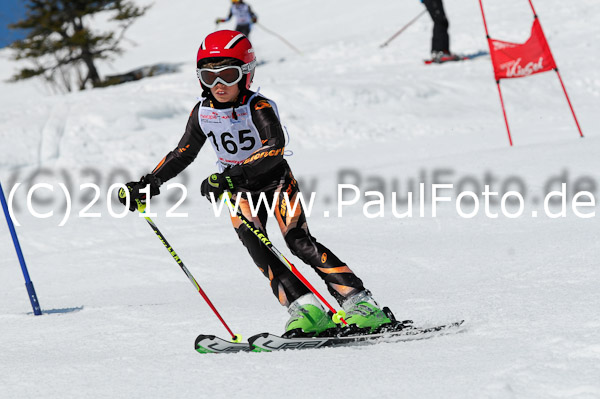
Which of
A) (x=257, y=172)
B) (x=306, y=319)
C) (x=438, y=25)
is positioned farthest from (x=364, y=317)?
(x=438, y=25)

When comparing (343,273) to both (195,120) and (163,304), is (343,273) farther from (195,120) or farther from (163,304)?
(163,304)

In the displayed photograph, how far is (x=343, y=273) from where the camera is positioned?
355 centimetres

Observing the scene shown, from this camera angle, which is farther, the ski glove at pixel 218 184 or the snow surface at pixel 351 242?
the ski glove at pixel 218 184

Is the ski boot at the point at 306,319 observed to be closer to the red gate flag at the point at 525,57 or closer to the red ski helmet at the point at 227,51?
the red ski helmet at the point at 227,51

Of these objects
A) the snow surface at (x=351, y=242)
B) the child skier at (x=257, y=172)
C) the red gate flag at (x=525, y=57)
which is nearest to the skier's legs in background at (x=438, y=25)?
the snow surface at (x=351, y=242)

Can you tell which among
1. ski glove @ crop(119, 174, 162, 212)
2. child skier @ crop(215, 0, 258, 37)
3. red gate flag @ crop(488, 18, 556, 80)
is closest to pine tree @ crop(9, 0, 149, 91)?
child skier @ crop(215, 0, 258, 37)

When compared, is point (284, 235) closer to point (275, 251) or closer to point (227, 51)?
point (275, 251)

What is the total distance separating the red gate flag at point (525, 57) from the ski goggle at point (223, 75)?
5.91 metres

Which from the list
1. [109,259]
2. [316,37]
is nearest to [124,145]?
[109,259]

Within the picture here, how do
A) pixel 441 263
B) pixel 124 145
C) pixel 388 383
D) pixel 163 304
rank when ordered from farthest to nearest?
pixel 124 145 → pixel 441 263 → pixel 163 304 → pixel 388 383

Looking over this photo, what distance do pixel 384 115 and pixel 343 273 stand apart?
26.6 ft

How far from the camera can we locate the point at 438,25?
1334cm

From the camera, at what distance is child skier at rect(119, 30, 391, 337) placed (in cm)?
335

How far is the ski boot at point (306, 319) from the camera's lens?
3.44 metres
